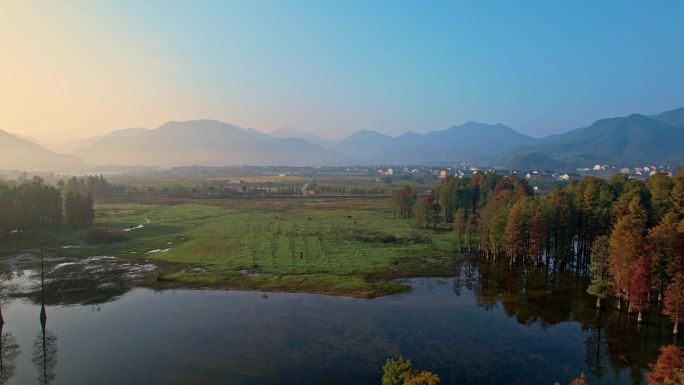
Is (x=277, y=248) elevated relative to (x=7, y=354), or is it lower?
elevated

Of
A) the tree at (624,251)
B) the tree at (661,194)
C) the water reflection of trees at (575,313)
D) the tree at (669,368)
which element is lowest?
the water reflection of trees at (575,313)

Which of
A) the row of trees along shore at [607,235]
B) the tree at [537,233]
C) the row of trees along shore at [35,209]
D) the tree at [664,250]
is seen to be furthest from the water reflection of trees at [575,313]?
the row of trees along shore at [35,209]

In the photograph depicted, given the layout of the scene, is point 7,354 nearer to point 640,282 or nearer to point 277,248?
point 277,248

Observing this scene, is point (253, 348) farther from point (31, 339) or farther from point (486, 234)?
point (486, 234)

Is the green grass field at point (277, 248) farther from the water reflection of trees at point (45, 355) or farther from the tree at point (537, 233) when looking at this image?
the water reflection of trees at point (45, 355)

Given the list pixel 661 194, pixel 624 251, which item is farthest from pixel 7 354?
pixel 661 194

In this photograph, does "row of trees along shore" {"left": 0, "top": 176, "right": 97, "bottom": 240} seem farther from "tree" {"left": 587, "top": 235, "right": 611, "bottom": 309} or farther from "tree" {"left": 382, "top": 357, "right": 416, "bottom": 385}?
"tree" {"left": 587, "top": 235, "right": 611, "bottom": 309}
